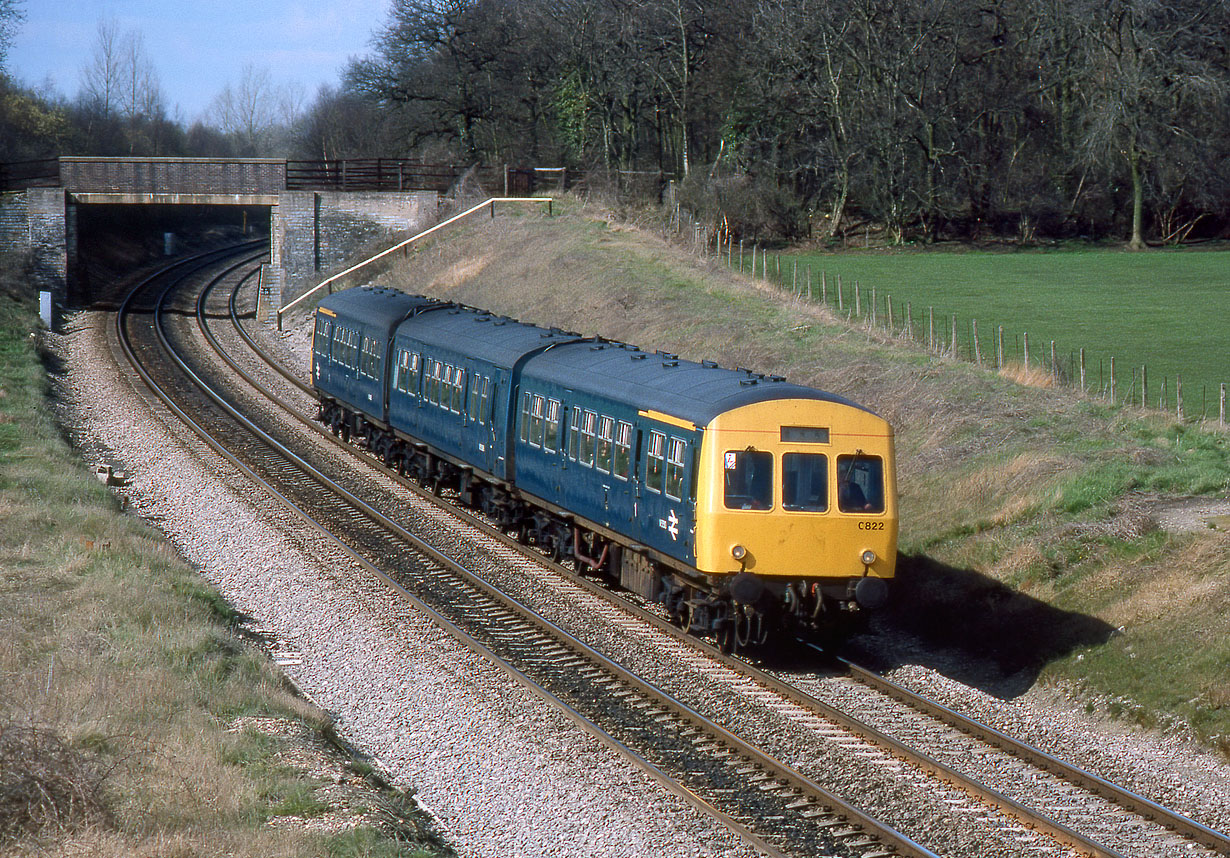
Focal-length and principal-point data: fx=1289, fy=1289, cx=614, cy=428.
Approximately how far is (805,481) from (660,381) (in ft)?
9.09

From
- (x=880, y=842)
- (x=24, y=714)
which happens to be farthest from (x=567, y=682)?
(x=24, y=714)

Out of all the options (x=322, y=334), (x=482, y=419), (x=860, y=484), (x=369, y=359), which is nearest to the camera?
(x=860, y=484)

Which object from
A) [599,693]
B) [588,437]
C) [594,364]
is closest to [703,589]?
[599,693]

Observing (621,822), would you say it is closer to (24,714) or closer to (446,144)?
(24,714)

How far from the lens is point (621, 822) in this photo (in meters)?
10.0

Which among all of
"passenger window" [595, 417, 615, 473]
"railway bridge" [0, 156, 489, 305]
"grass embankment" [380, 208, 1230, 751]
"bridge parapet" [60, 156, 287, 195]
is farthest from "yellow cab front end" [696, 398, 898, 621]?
"bridge parapet" [60, 156, 287, 195]

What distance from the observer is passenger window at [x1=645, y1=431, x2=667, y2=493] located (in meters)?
14.9

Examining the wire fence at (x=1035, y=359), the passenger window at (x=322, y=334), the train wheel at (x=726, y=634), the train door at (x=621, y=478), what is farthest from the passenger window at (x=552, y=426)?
the passenger window at (x=322, y=334)

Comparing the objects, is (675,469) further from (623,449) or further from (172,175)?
(172,175)

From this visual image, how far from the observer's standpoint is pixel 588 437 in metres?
16.9

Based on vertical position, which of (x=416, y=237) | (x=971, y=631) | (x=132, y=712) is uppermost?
(x=416, y=237)

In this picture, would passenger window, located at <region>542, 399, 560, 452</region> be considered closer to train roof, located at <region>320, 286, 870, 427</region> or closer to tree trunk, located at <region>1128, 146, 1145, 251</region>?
train roof, located at <region>320, 286, 870, 427</region>

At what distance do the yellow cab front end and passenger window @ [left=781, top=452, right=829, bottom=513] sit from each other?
0.04 ft

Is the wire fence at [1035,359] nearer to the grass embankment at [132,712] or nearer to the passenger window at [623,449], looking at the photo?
the passenger window at [623,449]
